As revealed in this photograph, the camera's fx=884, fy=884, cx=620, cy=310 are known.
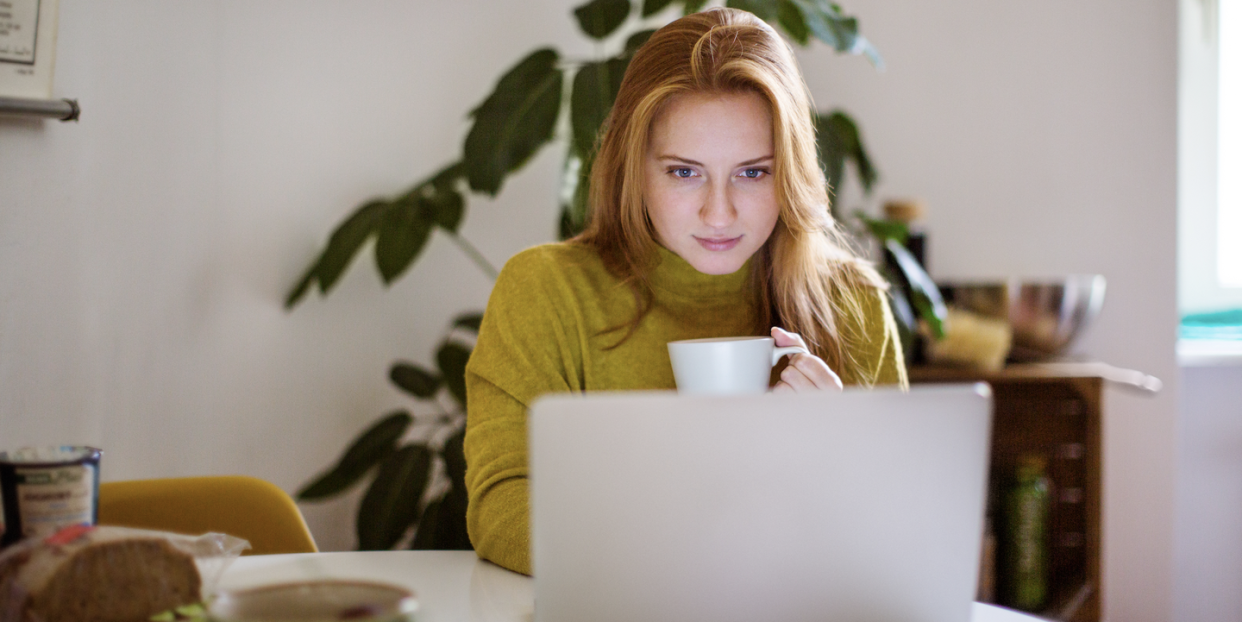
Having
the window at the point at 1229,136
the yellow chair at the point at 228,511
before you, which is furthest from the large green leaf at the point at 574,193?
the window at the point at 1229,136

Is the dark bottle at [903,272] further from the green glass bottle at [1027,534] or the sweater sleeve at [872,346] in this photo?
the sweater sleeve at [872,346]

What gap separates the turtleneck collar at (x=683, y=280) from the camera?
110 cm

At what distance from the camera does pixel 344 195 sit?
1.80 metres

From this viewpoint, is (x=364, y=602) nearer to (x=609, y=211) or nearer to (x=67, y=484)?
(x=67, y=484)

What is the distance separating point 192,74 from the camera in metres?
1.61

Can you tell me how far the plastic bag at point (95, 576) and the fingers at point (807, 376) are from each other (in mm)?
474

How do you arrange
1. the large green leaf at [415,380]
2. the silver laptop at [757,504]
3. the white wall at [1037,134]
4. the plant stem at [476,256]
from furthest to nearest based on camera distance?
the white wall at [1037,134] < the plant stem at [476,256] < the large green leaf at [415,380] < the silver laptop at [757,504]

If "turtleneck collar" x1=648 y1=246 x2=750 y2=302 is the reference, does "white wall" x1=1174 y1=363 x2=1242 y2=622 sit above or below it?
below

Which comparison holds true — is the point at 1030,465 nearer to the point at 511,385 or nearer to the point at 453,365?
the point at 453,365

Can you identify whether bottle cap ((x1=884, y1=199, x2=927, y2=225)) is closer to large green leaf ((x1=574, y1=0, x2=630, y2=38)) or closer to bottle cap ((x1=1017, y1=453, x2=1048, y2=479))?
bottle cap ((x1=1017, y1=453, x2=1048, y2=479))

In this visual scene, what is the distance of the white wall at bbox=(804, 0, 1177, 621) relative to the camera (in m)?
2.26

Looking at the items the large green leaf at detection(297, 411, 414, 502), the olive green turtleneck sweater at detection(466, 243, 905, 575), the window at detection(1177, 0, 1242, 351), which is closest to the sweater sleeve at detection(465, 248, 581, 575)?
the olive green turtleneck sweater at detection(466, 243, 905, 575)

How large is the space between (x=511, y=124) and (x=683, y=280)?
0.62 m

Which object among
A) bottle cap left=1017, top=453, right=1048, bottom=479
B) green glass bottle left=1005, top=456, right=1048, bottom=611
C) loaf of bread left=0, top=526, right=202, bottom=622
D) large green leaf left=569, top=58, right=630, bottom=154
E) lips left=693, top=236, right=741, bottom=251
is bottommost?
green glass bottle left=1005, top=456, right=1048, bottom=611
